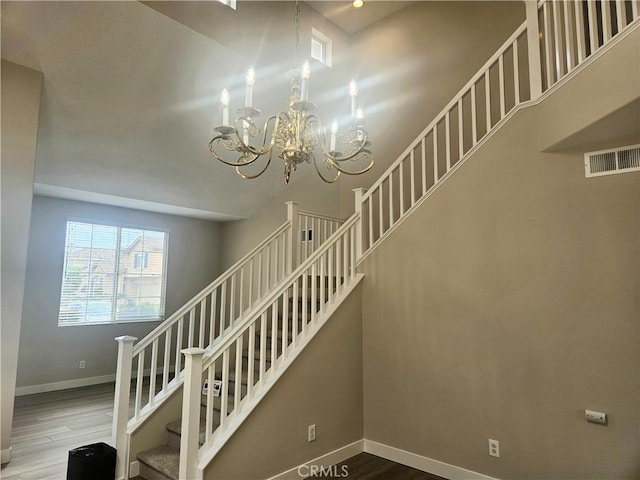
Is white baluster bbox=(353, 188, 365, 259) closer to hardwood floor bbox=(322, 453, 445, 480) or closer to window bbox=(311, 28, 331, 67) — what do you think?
hardwood floor bbox=(322, 453, 445, 480)

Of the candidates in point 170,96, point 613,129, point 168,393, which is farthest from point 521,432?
point 170,96

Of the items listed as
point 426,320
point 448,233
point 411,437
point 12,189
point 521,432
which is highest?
point 12,189

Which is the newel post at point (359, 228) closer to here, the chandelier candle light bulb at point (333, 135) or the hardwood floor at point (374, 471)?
the chandelier candle light bulb at point (333, 135)

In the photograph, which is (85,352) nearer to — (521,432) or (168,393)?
(168,393)

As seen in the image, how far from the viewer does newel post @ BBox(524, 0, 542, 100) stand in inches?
118

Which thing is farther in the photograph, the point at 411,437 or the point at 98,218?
Answer: the point at 98,218

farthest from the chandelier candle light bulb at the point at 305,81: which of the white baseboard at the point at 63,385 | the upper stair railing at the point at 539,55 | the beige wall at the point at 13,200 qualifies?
the white baseboard at the point at 63,385

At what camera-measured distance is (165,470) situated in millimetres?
2986

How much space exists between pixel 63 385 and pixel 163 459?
386 centimetres

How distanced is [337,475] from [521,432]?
1.53 m

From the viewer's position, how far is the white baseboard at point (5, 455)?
3370 millimetres

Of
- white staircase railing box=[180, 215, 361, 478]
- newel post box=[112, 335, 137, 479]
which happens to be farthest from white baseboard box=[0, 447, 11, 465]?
white staircase railing box=[180, 215, 361, 478]

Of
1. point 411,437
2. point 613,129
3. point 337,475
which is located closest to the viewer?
point 613,129

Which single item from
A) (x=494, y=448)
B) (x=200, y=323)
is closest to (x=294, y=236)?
(x=200, y=323)
